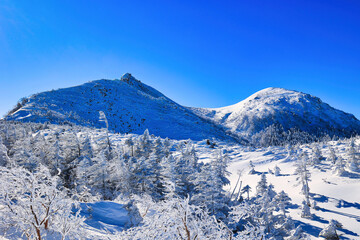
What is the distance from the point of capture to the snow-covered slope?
99.9m

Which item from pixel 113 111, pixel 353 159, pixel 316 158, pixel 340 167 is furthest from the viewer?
pixel 113 111

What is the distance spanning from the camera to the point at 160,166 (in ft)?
94.9

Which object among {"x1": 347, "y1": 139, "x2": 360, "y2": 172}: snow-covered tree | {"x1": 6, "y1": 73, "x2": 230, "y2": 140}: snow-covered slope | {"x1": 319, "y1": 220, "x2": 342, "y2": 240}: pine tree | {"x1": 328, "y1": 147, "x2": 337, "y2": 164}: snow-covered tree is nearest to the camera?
{"x1": 319, "y1": 220, "x2": 342, "y2": 240}: pine tree

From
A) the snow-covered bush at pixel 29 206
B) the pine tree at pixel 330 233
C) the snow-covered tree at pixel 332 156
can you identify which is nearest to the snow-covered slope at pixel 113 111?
the snow-covered tree at pixel 332 156

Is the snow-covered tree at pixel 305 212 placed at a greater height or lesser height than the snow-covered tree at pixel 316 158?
lesser

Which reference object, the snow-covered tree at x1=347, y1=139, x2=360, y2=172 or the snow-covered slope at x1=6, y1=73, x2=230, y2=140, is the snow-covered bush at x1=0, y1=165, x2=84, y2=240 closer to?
the snow-covered tree at x1=347, y1=139, x2=360, y2=172

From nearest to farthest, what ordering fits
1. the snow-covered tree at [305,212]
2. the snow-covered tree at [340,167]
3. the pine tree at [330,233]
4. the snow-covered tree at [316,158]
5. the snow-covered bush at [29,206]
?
the snow-covered bush at [29,206]
the pine tree at [330,233]
the snow-covered tree at [305,212]
the snow-covered tree at [340,167]
the snow-covered tree at [316,158]

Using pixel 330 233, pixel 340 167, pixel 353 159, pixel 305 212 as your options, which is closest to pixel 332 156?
pixel 353 159

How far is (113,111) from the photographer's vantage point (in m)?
128

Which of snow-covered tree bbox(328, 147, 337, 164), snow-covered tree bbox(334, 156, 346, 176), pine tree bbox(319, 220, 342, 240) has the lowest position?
pine tree bbox(319, 220, 342, 240)

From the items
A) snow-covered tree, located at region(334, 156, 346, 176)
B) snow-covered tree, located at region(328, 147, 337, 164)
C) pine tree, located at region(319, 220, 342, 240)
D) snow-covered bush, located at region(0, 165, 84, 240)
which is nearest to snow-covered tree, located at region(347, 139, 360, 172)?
snow-covered tree, located at region(334, 156, 346, 176)

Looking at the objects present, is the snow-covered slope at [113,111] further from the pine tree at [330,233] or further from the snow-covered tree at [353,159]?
the pine tree at [330,233]

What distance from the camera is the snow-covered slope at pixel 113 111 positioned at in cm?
9994

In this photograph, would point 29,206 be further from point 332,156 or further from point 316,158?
point 316,158
